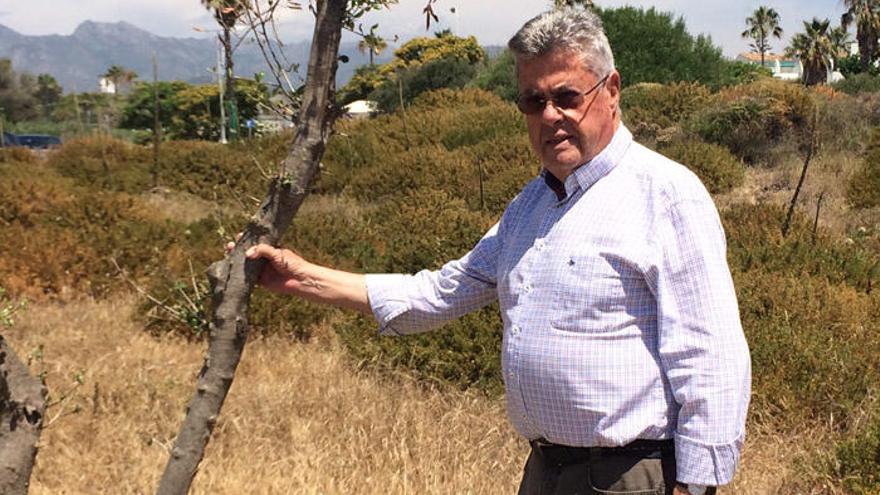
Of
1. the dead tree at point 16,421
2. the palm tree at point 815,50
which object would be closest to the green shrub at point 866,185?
the dead tree at point 16,421

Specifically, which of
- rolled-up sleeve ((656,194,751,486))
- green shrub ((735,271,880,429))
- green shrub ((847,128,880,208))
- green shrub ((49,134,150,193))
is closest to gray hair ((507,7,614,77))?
rolled-up sleeve ((656,194,751,486))

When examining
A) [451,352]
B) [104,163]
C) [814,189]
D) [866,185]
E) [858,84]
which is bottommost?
[104,163]

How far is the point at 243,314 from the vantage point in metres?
2.25

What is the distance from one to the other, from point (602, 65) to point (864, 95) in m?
19.0

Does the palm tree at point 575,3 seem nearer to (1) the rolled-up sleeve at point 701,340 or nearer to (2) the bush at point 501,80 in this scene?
(1) the rolled-up sleeve at point 701,340

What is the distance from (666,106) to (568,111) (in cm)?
1745

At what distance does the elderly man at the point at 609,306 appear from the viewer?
1979 mm

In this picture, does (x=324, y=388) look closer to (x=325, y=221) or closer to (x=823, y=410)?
(x=823, y=410)

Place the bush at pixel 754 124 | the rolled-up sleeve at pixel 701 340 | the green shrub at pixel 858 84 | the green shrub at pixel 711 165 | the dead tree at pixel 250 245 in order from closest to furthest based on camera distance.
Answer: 1. the rolled-up sleeve at pixel 701 340
2. the dead tree at pixel 250 245
3. the green shrub at pixel 711 165
4. the bush at pixel 754 124
5. the green shrub at pixel 858 84

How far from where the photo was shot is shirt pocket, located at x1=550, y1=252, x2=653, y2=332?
2059mm

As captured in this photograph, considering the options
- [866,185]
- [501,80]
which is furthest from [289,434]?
[501,80]

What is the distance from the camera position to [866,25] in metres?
44.2

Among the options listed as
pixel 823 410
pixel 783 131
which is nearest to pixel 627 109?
pixel 783 131

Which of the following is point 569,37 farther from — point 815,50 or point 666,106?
point 815,50
